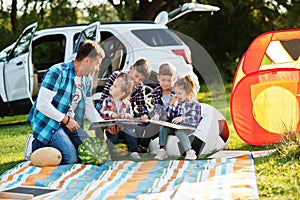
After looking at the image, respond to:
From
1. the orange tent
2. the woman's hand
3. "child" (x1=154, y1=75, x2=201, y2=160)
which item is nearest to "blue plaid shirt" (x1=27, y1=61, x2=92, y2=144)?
the woman's hand

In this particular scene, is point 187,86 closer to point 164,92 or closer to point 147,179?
point 164,92

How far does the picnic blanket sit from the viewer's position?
3.98 metres

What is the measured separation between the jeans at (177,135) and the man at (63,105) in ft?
2.52

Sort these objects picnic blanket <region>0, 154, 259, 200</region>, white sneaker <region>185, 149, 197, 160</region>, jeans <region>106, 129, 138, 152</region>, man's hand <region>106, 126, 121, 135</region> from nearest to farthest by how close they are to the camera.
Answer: picnic blanket <region>0, 154, 259, 200</region> → white sneaker <region>185, 149, 197, 160</region> → man's hand <region>106, 126, 121, 135</region> → jeans <region>106, 129, 138, 152</region>

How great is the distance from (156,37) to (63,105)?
388 cm

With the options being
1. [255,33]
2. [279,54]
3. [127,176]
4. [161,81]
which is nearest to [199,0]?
[255,33]

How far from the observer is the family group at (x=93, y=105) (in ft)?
17.1

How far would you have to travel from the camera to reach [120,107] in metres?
5.86

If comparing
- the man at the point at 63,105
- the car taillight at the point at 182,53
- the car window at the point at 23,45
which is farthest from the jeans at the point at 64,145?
the car taillight at the point at 182,53

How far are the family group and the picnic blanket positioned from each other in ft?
1.06

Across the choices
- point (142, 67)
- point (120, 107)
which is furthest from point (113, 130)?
point (142, 67)

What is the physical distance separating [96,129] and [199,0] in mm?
10021

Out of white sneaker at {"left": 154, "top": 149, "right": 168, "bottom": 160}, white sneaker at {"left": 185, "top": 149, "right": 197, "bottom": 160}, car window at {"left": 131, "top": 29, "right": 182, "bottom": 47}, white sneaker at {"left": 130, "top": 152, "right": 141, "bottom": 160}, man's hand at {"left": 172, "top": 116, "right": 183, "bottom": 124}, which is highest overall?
car window at {"left": 131, "top": 29, "right": 182, "bottom": 47}

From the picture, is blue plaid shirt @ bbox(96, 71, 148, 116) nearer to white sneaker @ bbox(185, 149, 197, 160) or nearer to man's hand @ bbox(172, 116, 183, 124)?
man's hand @ bbox(172, 116, 183, 124)
